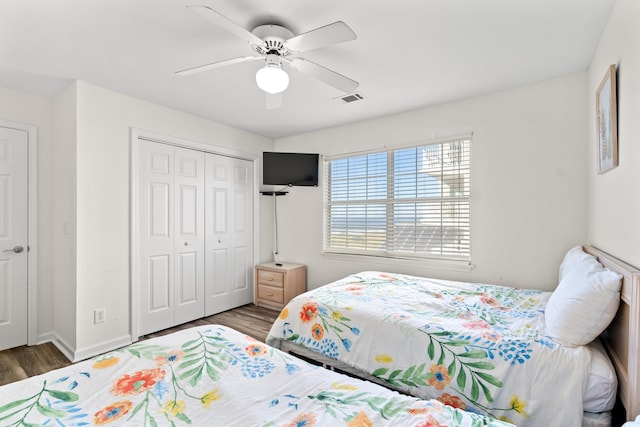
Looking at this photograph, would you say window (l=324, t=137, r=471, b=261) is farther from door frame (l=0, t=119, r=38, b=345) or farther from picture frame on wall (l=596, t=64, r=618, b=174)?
door frame (l=0, t=119, r=38, b=345)

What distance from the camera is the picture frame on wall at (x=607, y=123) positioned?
1.70 metres

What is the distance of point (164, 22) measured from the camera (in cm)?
185

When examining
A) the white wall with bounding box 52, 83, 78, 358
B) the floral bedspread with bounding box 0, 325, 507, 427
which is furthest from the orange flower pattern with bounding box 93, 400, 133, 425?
the white wall with bounding box 52, 83, 78, 358

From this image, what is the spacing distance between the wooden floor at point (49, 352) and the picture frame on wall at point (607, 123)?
306 centimetres

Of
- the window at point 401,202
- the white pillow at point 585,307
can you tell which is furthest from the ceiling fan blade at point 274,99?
the white pillow at point 585,307

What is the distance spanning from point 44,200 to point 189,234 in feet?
4.48

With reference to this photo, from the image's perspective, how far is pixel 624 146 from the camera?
159 cm

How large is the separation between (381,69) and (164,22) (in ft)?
5.07

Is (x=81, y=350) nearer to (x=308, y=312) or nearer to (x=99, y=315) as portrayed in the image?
(x=99, y=315)

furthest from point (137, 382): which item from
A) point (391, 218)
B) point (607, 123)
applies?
point (391, 218)

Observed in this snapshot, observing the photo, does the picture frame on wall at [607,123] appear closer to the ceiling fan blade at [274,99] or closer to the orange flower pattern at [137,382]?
the ceiling fan blade at [274,99]

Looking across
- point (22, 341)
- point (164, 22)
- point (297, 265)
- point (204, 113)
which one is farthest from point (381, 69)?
point (22, 341)

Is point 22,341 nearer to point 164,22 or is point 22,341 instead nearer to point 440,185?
point 164,22

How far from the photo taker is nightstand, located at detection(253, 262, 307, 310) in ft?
12.9
